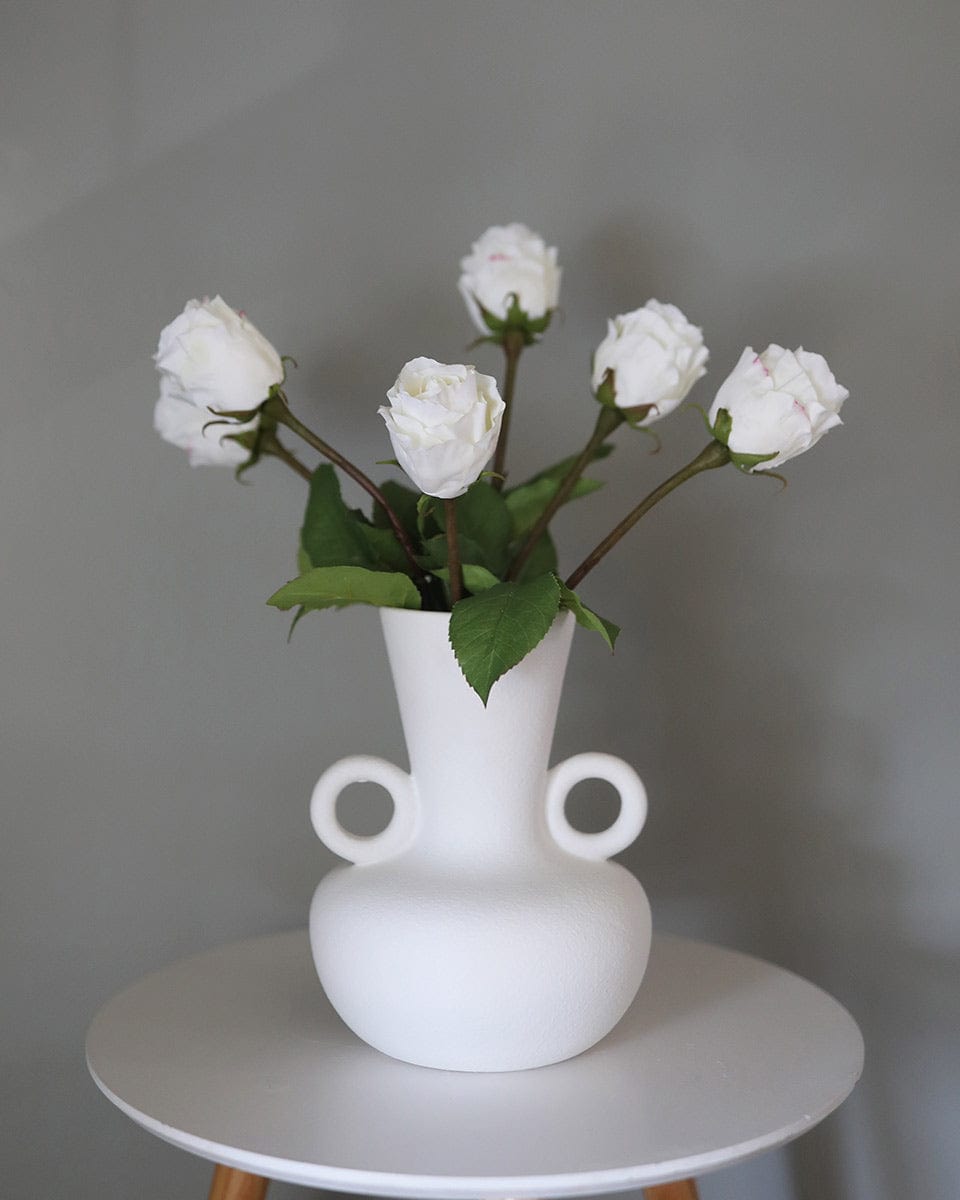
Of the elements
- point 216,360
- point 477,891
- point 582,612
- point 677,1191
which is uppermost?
point 216,360

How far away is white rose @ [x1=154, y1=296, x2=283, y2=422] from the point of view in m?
0.80

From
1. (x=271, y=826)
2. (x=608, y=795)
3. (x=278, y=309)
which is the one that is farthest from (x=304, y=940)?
(x=278, y=309)

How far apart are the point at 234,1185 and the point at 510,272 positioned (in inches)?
27.3

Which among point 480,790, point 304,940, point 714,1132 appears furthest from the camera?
point 304,940

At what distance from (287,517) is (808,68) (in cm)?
63

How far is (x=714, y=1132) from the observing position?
2.25ft

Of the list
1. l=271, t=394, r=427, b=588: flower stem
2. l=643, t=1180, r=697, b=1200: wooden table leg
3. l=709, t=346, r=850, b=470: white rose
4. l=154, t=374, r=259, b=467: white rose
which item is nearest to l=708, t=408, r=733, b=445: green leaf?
l=709, t=346, r=850, b=470: white rose

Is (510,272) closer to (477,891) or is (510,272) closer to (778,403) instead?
(778,403)

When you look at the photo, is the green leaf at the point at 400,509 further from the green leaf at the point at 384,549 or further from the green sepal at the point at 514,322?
the green sepal at the point at 514,322

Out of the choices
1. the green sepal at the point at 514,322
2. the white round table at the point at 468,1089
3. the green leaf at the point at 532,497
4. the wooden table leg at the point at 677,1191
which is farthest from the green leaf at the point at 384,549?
the wooden table leg at the point at 677,1191

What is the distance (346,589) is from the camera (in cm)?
78

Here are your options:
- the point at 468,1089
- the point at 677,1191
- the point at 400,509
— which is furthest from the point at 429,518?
the point at 677,1191

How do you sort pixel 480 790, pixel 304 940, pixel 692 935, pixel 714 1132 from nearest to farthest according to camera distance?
pixel 714 1132
pixel 480 790
pixel 304 940
pixel 692 935

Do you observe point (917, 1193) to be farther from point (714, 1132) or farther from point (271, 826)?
point (271, 826)
